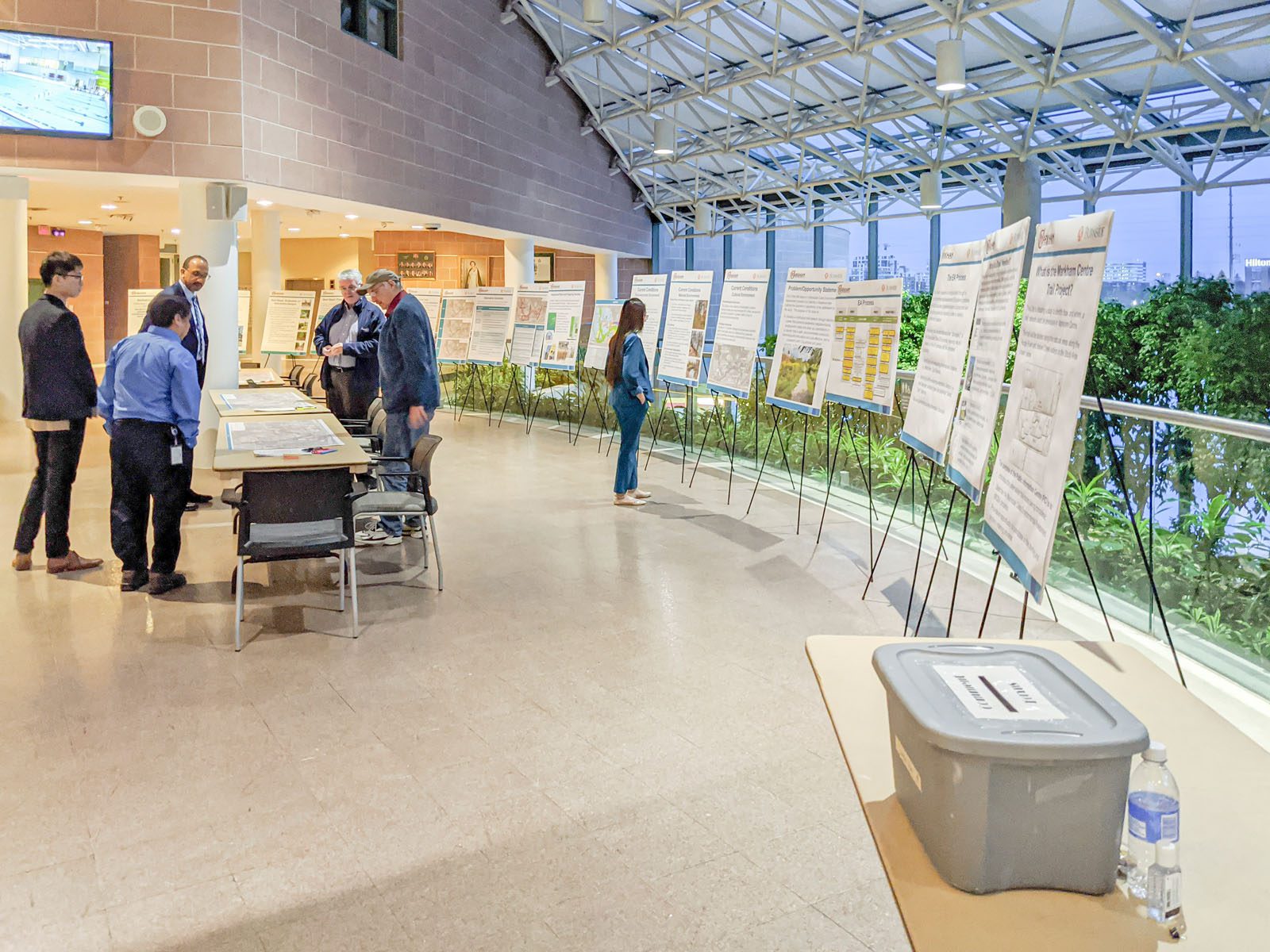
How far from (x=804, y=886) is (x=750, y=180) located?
1911 centimetres

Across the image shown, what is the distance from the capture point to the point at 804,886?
98.9 inches

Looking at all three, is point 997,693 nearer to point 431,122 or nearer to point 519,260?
point 431,122

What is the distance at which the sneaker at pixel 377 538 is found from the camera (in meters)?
Result: 6.26

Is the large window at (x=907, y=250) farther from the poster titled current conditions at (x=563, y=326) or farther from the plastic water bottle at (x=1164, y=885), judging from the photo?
the plastic water bottle at (x=1164, y=885)

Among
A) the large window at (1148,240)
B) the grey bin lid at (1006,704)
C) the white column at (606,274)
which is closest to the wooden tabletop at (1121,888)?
the grey bin lid at (1006,704)

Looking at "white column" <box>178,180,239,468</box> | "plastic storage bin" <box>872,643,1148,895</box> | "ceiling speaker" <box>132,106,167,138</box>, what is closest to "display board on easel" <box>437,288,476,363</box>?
"white column" <box>178,180,239,468</box>

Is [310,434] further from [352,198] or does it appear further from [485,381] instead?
[485,381]

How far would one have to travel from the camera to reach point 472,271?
21.8m

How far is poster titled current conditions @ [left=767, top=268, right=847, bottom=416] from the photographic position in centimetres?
635

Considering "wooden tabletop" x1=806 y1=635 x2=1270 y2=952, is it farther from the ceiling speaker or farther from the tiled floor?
the ceiling speaker

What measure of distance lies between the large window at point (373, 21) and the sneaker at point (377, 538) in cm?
785

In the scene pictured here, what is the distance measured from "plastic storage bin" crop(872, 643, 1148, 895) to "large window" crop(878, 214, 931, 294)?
57.5 ft

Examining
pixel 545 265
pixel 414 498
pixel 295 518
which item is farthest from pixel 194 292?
pixel 545 265

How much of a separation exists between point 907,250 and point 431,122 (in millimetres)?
9428
